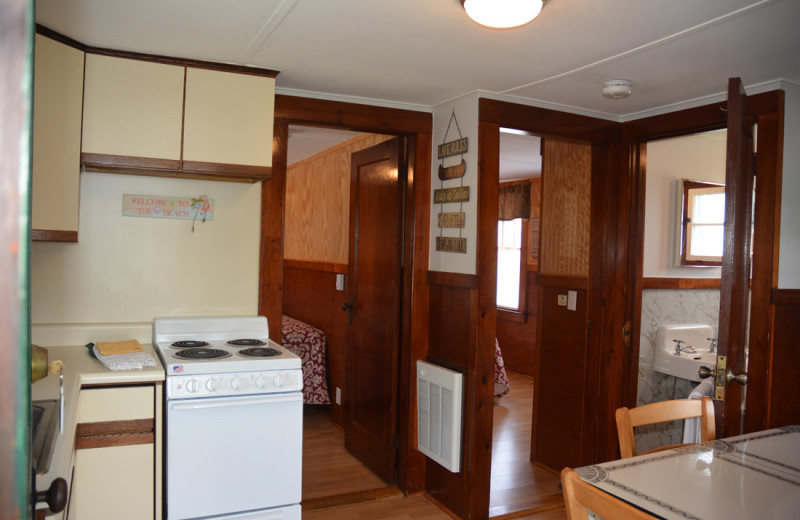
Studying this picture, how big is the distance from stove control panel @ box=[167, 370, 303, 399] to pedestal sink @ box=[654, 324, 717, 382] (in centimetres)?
241

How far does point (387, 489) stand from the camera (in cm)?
358

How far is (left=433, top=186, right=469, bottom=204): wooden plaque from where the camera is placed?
3281 millimetres

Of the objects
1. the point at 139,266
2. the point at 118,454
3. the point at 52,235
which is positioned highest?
the point at 52,235

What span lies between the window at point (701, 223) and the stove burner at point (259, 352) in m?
2.84

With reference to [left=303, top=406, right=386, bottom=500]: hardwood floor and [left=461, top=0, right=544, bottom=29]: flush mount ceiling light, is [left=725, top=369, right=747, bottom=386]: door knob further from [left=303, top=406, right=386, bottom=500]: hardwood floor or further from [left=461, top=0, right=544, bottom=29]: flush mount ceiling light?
[left=303, top=406, right=386, bottom=500]: hardwood floor

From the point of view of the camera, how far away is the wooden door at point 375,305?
3.69m

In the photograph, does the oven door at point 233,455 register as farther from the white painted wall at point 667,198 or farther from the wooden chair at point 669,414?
the white painted wall at point 667,198

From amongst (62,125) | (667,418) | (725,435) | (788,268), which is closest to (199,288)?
(62,125)

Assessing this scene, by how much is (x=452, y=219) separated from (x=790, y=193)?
5.45 ft

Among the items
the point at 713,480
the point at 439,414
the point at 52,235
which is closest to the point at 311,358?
the point at 439,414

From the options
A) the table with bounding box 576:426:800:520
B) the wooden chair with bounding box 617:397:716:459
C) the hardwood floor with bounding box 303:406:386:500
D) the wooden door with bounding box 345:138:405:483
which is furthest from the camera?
the wooden door with bounding box 345:138:405:483

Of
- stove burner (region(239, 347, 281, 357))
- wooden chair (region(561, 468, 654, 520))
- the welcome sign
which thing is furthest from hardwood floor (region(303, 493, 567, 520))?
wooden chair (region(561, 468, 654, 520))

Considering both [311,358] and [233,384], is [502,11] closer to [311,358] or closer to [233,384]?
[233,384]

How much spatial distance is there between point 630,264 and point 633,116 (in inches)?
35.6
